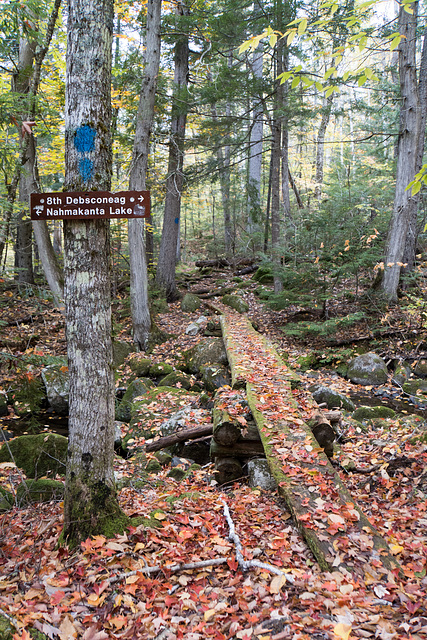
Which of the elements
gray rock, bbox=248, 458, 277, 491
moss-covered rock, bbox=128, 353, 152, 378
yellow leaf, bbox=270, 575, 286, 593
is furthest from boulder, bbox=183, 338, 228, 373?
yellow leaf, bbox=270, 575, 286, 593

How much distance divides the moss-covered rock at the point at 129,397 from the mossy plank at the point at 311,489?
2604 mm

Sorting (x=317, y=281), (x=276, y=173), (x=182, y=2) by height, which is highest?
(x=182, y=2)

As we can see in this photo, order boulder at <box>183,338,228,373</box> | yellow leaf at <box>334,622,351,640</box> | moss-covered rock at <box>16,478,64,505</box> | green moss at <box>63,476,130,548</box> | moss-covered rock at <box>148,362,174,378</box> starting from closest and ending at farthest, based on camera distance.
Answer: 1. yellow leaf at <box>334,622,351,640</box>
2. green moss at <box>63,476,130,548</box>
3. moss-covered rock at <box>16,478,64,505</box>
4. boulder at <box>183,338,228,373</box>
5. moss-covered rock at <box>148,362,174,378</box>

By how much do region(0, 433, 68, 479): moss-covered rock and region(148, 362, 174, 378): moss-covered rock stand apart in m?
4.50

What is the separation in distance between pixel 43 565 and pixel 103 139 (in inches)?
129

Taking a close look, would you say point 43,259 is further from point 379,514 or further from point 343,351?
point 379,514

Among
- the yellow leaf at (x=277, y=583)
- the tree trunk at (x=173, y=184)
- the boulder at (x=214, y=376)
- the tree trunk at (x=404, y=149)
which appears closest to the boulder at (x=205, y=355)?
the boulder at (x=214, y=376)

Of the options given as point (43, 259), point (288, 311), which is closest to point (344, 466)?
point (288, 311)

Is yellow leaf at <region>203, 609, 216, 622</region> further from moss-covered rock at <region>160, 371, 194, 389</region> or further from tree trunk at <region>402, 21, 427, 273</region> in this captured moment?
tree trunk at <region>402, 21, 427, 273</region>

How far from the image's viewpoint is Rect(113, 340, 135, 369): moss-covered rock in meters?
10.1

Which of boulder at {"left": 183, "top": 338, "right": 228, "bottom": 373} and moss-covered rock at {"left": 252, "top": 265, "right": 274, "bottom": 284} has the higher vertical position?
moss-covered rock at {"left": 252, "top": 265, "right": 274, "bottom": 284}

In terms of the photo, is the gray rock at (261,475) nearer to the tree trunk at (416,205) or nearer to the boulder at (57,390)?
the boulder at (57,390)

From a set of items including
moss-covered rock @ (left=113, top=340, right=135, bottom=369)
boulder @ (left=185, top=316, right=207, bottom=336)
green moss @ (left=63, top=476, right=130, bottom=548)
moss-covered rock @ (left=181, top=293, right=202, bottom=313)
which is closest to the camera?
green moss @ (left=63, top=476, right=130, bottom=548)

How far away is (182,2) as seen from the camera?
12.9m
